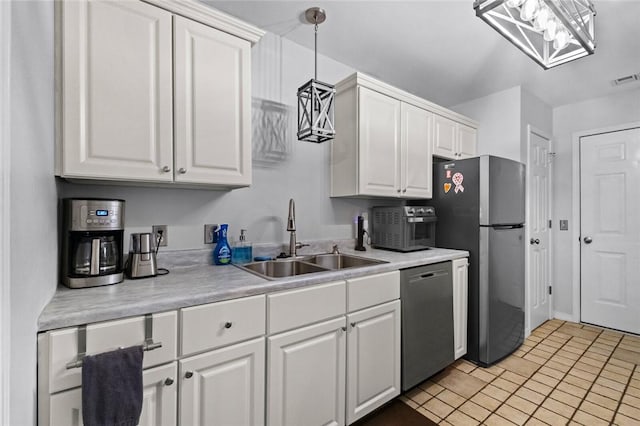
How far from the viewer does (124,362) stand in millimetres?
977

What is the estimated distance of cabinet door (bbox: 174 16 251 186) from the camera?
4.79 feet

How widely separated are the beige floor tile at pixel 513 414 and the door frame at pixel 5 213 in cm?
231

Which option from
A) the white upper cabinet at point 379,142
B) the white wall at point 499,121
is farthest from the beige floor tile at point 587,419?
the white wall at point 499,121

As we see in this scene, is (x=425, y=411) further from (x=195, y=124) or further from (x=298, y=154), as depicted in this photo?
(x=195, y=124)

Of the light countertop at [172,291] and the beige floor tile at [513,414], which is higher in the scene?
the light countertop at [172,291]

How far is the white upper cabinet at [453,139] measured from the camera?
2805 mm

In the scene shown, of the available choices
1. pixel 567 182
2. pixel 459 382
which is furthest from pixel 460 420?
pixel 567 182

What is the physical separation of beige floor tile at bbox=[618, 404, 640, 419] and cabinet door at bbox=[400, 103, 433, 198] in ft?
6.20

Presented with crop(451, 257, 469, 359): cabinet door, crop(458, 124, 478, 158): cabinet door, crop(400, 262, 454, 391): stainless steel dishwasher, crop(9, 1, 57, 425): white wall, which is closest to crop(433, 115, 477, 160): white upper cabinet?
crop(458, 124, 478, 158): cabinet door

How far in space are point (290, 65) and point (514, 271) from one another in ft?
8.61

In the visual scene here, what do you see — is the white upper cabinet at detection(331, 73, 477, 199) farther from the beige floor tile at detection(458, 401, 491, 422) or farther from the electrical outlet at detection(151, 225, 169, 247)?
the beige floor tile at detection(458, 401, 491, 422)

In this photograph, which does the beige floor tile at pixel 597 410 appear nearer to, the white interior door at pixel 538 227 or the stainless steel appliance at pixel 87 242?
the white interior door at pixel 538 227

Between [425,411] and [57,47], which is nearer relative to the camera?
[57,47]

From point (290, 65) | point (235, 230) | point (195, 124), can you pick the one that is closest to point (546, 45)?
point (290, 65)
